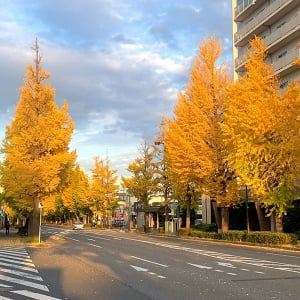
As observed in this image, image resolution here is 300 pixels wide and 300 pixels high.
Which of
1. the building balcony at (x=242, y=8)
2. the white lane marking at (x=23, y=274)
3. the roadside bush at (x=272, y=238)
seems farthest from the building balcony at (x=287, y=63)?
the white lane marking at (x=23, y=274)

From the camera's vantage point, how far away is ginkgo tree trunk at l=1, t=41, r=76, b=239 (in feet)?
86.5

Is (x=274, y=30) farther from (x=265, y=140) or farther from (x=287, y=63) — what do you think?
(x=265, y=140)

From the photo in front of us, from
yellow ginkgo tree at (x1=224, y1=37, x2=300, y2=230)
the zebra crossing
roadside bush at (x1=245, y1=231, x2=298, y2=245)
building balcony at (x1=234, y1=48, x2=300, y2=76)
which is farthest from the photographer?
building balcony at (x1=234, y1=48, x2=300, y2=76)

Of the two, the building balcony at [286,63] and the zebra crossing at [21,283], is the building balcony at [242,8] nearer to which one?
the building balcony at [286,63]

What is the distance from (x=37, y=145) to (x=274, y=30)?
75.9ft

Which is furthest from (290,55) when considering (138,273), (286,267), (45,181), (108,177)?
(108,177)

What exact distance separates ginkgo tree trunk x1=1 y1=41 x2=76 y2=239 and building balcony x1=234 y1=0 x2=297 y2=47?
19.6 m

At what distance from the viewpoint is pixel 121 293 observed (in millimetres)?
8680

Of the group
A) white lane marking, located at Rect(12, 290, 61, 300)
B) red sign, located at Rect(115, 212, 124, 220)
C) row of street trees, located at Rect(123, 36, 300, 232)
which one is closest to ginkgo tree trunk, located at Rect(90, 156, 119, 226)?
red sign, located at Rect(115, 212, 124, 220)

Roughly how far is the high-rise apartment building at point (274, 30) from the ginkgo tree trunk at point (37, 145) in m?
14.3

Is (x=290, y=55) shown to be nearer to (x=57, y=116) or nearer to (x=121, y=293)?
(x=57, y=116)

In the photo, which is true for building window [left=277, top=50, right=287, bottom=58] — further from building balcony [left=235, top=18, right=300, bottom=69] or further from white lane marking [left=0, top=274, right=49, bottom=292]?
white lane marking [left=0, top=274, right=49, bottom=292]

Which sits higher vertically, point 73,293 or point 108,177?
point 108,177

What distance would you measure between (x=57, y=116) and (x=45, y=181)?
412 centimetres
